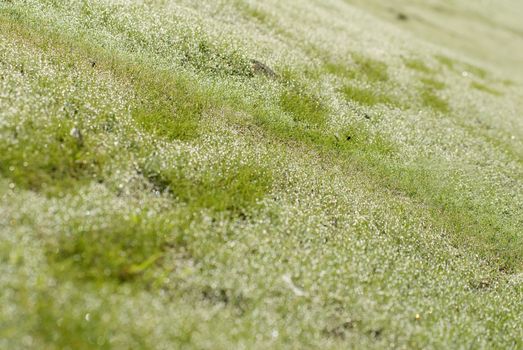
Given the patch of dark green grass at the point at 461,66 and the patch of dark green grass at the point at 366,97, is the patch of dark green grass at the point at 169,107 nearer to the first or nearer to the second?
the patch of dark green grass at the point at 366,97

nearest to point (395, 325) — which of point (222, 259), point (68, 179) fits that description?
point (222, 259)

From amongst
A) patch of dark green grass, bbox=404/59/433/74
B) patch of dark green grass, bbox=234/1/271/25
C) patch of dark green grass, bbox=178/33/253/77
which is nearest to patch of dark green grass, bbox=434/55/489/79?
patch of dark green grass, bbox=404/59/433/74

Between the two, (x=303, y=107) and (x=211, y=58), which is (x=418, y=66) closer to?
(x=303, y=107)

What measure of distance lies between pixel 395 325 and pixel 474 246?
232 inches

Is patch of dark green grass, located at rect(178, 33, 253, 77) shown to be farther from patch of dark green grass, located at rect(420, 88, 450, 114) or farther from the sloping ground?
patch of dark green grass, located at rect(420, 88, 450, 114)

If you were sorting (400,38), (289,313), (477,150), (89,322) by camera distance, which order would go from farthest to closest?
(400,38), (477,150), (289,313), (89,322)

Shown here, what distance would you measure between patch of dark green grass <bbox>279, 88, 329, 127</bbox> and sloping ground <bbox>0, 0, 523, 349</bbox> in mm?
93

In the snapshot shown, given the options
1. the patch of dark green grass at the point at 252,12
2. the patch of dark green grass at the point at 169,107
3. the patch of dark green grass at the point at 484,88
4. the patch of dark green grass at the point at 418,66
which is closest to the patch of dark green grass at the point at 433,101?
the patch of dark green grass at the point at 418,66

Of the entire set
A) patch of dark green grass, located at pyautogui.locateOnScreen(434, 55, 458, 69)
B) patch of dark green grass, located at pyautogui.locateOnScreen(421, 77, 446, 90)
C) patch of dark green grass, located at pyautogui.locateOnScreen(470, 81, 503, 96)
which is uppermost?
patch of dark green grass, located at pyautogui.locateOnScreen(434, 55, 458, 69)

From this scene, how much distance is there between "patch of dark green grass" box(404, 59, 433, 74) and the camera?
2964 centimetres

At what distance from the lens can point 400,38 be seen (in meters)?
36.6

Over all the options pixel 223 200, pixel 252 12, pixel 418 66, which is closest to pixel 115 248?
pixel 223 200

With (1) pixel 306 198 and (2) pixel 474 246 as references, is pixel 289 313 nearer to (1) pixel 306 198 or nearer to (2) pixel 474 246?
(1) pixel 306 198

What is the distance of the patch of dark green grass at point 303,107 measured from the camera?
1784 cm
